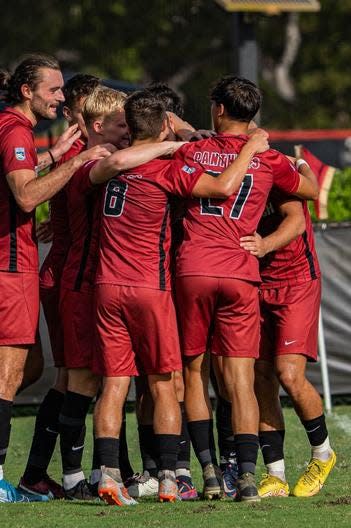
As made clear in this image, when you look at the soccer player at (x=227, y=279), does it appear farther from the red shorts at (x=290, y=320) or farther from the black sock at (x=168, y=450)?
the red shorts at (x=290, y=320)

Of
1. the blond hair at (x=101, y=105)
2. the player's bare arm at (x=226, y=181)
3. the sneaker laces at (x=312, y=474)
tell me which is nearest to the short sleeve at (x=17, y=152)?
the blond hair at (x=101, y=105)

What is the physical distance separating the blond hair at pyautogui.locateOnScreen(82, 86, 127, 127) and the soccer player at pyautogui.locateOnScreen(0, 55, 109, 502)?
256mm

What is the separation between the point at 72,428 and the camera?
7156 mm

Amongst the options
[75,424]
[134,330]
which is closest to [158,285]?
[134,330]

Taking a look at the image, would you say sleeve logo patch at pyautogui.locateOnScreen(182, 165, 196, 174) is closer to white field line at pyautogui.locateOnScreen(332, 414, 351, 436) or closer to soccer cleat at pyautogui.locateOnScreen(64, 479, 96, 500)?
soccer cleat at pyautogui.locateOnScreen(64, 479, 96, 500)

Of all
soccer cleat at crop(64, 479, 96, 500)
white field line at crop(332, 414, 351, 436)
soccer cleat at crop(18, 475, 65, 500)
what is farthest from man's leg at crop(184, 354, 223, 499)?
white field line at crop(332, 414, 351, 436)

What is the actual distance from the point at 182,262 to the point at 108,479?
122 cm

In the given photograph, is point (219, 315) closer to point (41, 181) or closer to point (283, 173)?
point (283, 173)

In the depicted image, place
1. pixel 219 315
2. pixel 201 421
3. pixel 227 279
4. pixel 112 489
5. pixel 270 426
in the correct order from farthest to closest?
pixel 270 426 < pixel 201 421 < pixel 219 315 < pixel 227 279 < pixel 112 489

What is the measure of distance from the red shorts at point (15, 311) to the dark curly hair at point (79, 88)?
1.14 metres

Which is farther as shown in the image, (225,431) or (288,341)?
(225,431)

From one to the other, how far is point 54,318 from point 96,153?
1.10m

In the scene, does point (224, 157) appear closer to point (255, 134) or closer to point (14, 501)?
point (255, 134)

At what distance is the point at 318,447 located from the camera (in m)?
7.32
